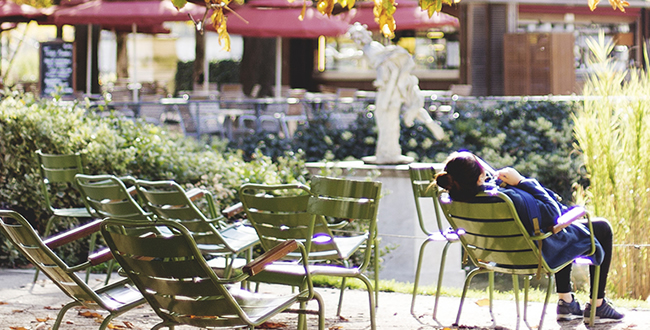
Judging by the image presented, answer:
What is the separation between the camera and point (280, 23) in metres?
14.7

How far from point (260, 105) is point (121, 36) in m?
11.5

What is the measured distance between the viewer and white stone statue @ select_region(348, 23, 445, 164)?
843 centimetres

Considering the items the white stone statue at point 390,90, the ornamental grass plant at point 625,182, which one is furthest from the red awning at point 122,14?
the ornamental grass plant at point 625,182

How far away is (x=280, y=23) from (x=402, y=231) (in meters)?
6.73

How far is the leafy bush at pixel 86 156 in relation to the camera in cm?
779

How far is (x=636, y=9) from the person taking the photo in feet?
62.0

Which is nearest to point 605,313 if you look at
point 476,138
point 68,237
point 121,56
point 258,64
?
point 68,237

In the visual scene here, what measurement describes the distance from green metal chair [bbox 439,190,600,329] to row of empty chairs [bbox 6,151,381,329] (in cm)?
54

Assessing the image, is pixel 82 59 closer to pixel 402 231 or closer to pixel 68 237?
pixel 402 231

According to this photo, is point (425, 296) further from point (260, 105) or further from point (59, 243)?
point (260, 105)

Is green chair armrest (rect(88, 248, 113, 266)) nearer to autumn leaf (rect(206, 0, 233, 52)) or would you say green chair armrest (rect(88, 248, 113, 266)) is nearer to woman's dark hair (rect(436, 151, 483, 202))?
autumn leaf (rect(206, 0, 233, 52))

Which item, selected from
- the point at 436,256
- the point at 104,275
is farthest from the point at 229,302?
the point at 436,256

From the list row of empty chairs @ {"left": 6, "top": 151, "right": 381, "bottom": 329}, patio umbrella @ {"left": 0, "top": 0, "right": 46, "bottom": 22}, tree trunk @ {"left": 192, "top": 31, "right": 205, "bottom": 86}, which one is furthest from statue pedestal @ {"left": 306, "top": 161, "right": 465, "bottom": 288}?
tree trunk @ {"left": 192, "top": 31, "right": 205, "bottom": 86}

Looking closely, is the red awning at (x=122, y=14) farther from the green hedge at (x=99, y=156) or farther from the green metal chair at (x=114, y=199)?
the green metal chair at (x=114, y=199)
